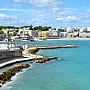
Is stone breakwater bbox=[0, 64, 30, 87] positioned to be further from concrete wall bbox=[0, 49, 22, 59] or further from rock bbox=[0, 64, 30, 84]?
concrete wall bbox=[0, 49, 22, 59]

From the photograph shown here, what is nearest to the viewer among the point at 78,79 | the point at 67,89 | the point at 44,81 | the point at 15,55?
the point at 67,89

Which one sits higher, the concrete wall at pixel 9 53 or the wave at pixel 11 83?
the concrete wall at pixel 9 53

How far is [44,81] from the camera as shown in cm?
3195

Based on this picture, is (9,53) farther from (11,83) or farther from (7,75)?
(11,83)

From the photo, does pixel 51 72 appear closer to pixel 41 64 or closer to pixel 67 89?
pixel 41 64

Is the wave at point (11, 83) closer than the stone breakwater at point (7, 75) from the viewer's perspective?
Yes

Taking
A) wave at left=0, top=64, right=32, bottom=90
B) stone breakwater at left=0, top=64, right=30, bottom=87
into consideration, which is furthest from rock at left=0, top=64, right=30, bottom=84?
wave at left=0, top=64, right=32, bottom=90

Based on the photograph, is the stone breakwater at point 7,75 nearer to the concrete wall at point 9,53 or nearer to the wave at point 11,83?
the wave at point 11,83

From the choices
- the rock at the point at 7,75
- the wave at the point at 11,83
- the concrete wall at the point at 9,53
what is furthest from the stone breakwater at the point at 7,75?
the concrete wall at the point at 9,53

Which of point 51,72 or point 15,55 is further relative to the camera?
point 15,55

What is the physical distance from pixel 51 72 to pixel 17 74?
264 inches

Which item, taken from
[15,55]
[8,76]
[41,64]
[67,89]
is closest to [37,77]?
[8,76]

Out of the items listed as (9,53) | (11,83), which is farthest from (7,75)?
(9,53)

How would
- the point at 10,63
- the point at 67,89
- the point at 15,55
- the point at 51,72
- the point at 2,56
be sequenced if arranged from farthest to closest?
the point at 15,55 → the point at 2,56 → the point at 10,63 → the point at 51,72 → the point at 67,89
